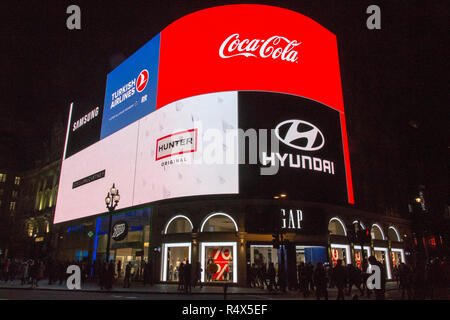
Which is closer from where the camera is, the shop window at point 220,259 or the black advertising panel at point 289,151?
the shop window at point 220,259

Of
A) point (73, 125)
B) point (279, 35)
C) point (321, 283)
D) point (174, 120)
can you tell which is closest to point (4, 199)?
point (73, 125)

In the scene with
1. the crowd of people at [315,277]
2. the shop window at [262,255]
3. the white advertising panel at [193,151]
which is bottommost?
the crowd of people at [315,277]

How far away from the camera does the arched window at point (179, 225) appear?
91.9 ft

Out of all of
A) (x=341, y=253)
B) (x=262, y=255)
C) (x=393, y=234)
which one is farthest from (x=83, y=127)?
(x=393, y=234)

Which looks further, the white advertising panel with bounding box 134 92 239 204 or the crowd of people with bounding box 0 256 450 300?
the white advertising panel with bounding box 134 92 239 204

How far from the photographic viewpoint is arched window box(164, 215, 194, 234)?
2802cm

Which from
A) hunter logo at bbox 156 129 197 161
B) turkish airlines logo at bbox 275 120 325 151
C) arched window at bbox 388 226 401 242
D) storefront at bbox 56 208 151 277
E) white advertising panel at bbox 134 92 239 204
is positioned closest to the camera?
white advertising panel at bbox 134 92 239 204

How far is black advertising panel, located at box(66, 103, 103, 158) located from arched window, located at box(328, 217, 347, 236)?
1121 inches

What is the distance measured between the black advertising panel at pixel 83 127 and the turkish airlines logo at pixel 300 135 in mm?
23593

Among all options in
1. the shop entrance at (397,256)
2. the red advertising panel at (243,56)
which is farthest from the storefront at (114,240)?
the shop entrance at (397,256)

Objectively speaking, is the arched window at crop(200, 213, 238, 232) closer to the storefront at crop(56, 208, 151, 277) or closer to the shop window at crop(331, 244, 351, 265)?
the storefront at crop(56, 208, 151, 277)

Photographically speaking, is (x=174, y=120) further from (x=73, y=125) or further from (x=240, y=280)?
(x=73, y=125)

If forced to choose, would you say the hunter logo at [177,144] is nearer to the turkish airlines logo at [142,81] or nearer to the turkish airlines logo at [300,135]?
the turkish airlines logo at [300,135]

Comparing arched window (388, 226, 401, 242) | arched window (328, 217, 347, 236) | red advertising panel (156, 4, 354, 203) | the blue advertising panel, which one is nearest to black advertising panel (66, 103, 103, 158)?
the blue advertising panel
